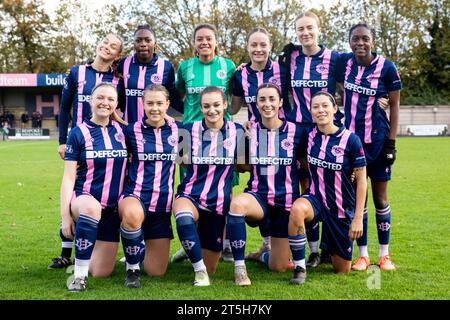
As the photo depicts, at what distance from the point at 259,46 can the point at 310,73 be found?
1.66 ft

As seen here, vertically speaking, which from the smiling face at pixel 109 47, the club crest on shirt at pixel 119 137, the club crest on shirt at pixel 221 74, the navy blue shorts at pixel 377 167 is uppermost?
the smiling face at pixel 109 47

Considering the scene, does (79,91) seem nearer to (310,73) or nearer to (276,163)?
(276,163)

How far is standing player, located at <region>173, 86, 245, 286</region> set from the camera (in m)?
4.46

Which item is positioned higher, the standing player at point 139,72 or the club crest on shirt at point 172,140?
the standing player at point 139,72

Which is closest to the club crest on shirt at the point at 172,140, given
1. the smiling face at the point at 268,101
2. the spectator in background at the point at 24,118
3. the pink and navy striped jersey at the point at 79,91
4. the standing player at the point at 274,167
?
the standing player at the point at 274,167

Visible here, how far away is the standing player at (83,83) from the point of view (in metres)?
4.97

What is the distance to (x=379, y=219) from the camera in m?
5.04

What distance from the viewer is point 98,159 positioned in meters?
4.40

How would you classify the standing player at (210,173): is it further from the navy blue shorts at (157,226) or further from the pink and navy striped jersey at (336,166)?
the pink and navy striped jersey at (336,166)

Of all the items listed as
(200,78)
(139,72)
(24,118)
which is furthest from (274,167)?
(24,118)

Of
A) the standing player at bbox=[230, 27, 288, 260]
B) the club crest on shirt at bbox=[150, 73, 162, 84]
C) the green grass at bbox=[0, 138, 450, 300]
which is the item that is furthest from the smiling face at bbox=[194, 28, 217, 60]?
the green grass at bbox=[0, 138, 450, 300]

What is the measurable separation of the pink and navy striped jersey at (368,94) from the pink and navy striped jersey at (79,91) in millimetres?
2123

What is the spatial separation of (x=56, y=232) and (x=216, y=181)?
2.78 meters

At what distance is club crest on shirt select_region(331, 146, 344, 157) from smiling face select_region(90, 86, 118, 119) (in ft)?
5.91
